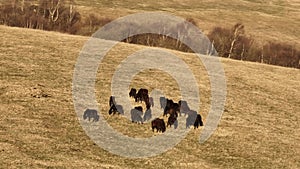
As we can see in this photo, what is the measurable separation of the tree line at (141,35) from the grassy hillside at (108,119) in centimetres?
3066

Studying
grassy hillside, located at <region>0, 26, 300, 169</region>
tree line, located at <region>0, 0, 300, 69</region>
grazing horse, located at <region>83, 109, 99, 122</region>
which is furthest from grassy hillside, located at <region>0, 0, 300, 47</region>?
grazing horse, located at <region>83, 109, 99, 122</region>

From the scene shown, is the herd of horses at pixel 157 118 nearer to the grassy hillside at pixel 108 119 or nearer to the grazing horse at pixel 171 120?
the grazing horse at pixel 171 120

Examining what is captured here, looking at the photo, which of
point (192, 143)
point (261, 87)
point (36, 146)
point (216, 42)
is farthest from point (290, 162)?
point (216, 42)

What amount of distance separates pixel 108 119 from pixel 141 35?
54165 millimetres

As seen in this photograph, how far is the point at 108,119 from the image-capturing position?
25125mm

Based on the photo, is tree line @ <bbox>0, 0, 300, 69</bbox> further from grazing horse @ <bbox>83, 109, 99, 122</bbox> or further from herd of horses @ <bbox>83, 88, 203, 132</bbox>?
grazing horse @ <bbox>83, 109, 99, 122</bbox>

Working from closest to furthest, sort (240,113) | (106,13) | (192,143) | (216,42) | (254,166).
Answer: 1. (254,166)
2. (192,143)
3. (240,113)
4. (216,42)
5. (106,13)

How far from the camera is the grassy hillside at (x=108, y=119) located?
66.2 ft

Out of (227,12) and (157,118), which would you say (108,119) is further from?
(227,12)

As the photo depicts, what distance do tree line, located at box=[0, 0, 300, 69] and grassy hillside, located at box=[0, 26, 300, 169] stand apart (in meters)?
30.7

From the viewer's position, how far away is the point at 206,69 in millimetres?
42688

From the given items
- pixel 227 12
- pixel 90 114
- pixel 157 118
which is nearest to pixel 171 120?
pixel 157 118

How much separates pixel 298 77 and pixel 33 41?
1163 inches

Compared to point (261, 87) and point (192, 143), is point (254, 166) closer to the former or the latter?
point (192, 143)
